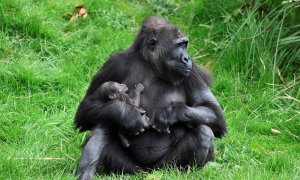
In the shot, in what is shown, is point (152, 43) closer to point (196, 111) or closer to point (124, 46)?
point (196, 111)

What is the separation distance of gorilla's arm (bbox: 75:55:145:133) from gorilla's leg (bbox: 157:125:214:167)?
0.42m

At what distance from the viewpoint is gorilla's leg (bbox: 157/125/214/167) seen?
5906 mm

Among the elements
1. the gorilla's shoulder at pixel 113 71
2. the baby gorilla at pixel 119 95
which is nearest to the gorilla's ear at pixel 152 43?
the gorilla's shoulder at pixel 113 71

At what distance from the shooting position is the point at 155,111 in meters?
5.89

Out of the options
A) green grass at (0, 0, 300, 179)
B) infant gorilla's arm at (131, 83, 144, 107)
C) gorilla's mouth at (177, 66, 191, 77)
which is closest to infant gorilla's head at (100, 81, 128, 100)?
infant gorilla's arm at (131, 83, 144, 107)

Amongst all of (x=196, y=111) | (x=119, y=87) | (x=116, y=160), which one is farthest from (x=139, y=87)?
(x=116, y=160)

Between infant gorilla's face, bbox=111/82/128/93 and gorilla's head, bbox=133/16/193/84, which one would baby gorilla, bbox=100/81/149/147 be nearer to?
infant gorilla's face, bbox=111/82/128/93

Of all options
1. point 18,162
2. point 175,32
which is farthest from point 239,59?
point 18,162

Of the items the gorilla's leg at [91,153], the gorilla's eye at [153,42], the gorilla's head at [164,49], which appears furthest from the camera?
the gorilla's eye at [153,42]

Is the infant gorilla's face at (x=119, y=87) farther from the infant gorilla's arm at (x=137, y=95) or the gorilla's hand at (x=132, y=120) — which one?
the gorilla's hand at (x=132, y=120)

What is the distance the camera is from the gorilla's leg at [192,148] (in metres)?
5.91

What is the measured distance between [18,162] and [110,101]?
2.96 feet

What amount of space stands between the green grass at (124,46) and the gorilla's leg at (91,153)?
0.19 m

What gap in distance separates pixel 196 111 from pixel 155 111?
0.34 m
